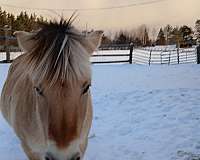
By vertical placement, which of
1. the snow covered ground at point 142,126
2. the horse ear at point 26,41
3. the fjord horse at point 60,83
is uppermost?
the horse ear at point 26,41

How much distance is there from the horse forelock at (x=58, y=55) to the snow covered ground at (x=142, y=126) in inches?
90.5

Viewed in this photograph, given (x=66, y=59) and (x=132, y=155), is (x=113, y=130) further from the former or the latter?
(x=66, y=59)

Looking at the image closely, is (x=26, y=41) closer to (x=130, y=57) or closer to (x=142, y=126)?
(x=142, y=126)

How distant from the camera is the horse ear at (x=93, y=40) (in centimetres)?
289

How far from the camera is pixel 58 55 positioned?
2.49 meters

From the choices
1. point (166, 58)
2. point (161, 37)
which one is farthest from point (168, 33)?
point (166, 58)

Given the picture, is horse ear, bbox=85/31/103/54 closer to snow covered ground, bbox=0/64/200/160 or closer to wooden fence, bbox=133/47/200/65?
snow covered ground, bbox=0/64/200/160

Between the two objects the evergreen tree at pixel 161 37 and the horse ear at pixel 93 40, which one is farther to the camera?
the evergreen tree at pixel 161 37

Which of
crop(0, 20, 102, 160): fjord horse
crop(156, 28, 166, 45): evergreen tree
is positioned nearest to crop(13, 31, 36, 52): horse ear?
crop(0, 20, 102, 160): fjord horse

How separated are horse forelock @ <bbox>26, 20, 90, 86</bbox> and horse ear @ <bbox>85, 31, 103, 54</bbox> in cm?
13

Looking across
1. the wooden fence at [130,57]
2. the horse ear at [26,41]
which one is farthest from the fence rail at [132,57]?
the horse ear at [26,41]

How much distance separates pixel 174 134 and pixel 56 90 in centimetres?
341

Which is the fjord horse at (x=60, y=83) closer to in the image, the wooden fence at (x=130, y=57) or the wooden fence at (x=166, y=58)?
the wooden fence at (x=130, y=57)

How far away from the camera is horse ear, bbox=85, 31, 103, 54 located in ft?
9.47
